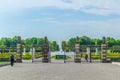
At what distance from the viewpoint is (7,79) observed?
20.2 m

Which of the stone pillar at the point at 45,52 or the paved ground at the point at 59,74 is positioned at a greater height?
the stone pillar at the point at 45,52

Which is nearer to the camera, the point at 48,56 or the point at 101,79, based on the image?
the point at 101,79

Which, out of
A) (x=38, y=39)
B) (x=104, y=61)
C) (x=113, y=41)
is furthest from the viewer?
(x=38, y=39)

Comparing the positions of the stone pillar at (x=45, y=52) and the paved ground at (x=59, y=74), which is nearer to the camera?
the paved ground at (x=59, y=74)

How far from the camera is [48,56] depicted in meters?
52.0

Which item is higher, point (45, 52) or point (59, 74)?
point (45, 52)

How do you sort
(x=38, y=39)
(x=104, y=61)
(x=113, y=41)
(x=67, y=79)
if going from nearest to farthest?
(x=67, y=79) → (x=104, y=61) → (x=113, y=41) → (x=38, y=39)

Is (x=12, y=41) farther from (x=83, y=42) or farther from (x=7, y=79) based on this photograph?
(x=7, y=79)

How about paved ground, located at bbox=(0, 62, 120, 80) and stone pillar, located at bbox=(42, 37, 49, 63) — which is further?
stone pillar, located at bbox=(42, 37, 49, 63)

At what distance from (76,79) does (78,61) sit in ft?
104

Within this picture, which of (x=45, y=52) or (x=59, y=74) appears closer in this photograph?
(x=59, y=74)

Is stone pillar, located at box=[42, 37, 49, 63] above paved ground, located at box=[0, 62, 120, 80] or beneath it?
above

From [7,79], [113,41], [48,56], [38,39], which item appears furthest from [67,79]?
[38,39]

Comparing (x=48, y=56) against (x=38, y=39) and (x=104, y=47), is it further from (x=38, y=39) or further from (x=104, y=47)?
(x=38, y=39)
